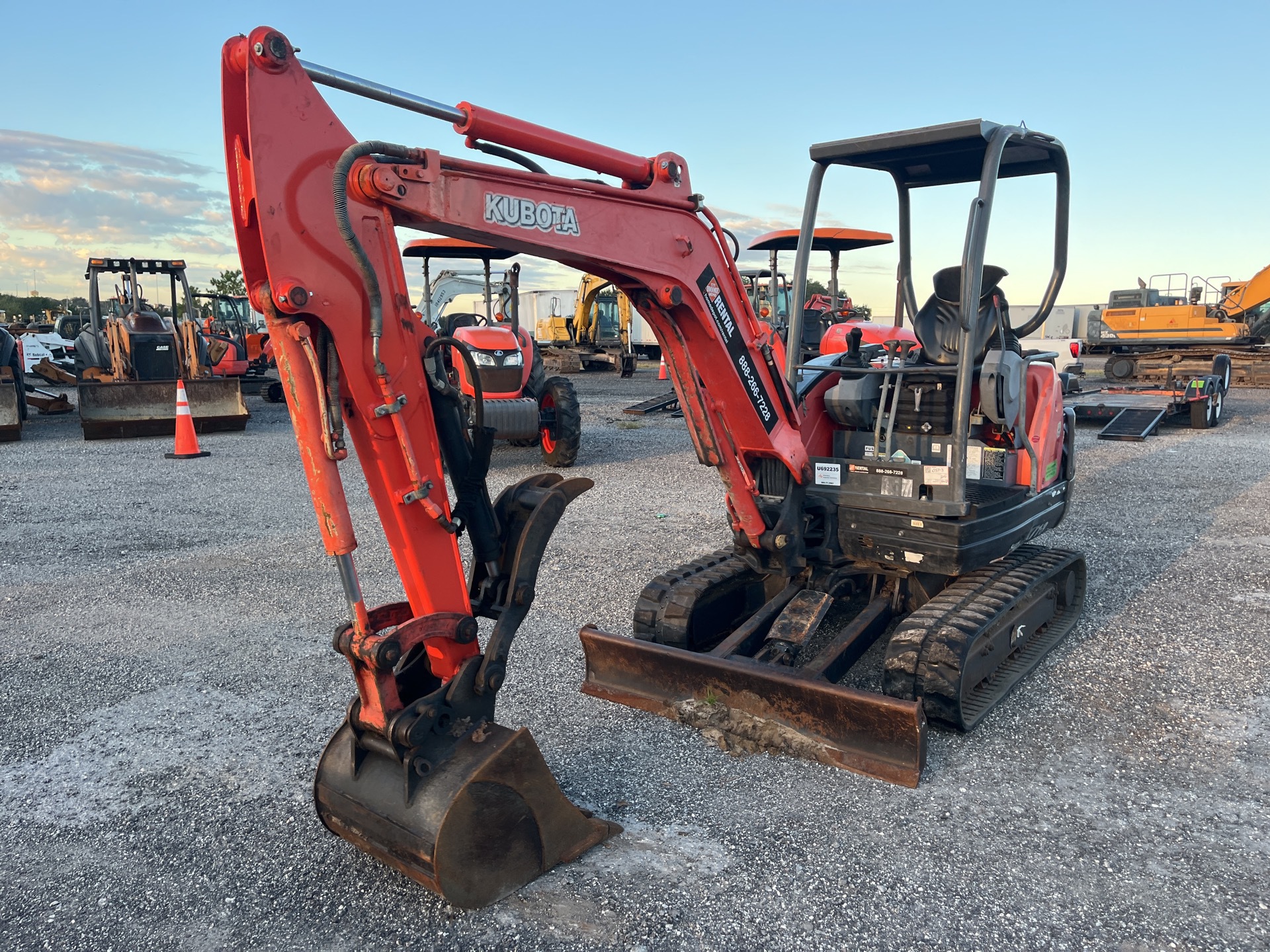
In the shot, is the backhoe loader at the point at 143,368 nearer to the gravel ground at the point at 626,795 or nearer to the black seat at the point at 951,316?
the gravel ground at the point at 626,795

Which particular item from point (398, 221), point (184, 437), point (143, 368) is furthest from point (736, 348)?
point (143, 368)

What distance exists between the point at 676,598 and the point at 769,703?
3.04 ft

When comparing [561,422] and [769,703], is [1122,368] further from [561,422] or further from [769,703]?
[769,703]

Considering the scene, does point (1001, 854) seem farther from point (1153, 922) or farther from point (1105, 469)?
point (1105, 469)

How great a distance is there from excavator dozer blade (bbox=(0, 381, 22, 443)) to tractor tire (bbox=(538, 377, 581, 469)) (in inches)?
323

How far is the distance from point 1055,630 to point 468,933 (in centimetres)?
395

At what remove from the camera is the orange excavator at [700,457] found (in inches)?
111

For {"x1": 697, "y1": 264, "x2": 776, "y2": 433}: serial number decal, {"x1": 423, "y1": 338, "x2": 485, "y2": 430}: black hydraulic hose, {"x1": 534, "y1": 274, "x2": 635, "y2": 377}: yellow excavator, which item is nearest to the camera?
{"x1": 423, "y1": 338, "x2": 485, "y2": 430}: black hydraulic hose

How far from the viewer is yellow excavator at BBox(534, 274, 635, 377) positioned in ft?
94.6

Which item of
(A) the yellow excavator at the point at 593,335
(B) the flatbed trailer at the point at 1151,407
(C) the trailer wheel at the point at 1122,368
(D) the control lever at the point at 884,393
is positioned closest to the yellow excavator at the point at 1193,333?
(C) the trailer wheel at the point at 1122,368

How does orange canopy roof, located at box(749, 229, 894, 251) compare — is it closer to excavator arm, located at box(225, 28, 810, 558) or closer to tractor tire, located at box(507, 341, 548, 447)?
tractor tire, located at box(507, 341, 548, 447)

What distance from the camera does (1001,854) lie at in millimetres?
3184

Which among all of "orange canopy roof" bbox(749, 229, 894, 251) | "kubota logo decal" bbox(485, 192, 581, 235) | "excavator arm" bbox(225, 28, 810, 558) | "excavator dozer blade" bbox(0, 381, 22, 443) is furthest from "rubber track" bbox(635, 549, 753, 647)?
"excavator dozer blade" bbox(0, 381, 22, 443)

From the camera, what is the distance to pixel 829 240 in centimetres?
1391
